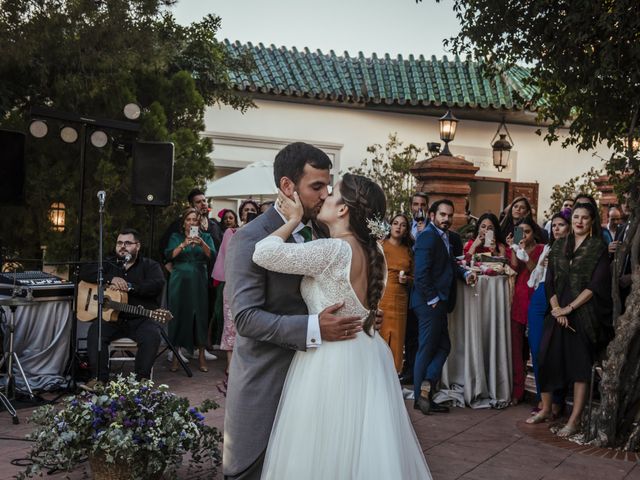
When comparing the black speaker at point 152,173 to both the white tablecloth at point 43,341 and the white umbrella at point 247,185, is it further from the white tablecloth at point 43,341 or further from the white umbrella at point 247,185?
the white umbrella at point 247,185

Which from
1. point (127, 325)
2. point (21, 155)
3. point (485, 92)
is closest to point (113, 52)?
point (21, 155)

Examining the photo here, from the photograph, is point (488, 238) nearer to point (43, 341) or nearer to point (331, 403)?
point (43, 341)

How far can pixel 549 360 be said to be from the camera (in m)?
7.27

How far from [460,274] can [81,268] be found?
3.92 metres

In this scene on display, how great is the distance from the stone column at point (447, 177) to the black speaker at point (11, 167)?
612cm

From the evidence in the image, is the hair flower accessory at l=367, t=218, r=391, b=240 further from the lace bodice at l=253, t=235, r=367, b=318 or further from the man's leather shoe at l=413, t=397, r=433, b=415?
the man's leather shoe at l=413, t=397, r=433, b=415

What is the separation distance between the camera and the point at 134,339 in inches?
318

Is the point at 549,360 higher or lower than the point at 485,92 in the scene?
lower

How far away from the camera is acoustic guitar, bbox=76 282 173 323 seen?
7941 millimetres

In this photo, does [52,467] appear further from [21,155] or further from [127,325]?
[21,155]

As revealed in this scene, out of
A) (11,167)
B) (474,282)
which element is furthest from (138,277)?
(474,282)

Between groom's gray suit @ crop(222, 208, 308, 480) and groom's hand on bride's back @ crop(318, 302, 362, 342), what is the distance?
0.26 ft

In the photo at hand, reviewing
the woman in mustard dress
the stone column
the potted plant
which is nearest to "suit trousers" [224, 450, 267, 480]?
the potted plant

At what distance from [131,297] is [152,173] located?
204 centimetres
